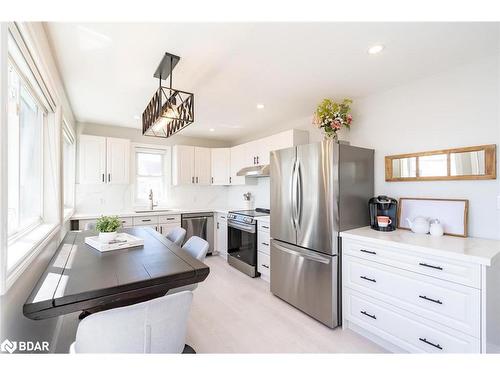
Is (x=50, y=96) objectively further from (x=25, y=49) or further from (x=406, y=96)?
(x=406, y=96)

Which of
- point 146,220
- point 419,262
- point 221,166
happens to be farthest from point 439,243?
point 146,220

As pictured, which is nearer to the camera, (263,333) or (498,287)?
(498,287)

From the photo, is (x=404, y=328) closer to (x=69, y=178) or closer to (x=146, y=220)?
(x=146, y=220)

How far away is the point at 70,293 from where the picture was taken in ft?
3.57

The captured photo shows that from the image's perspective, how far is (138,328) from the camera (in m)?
0.96

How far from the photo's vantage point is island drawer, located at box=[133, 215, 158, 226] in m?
3.78

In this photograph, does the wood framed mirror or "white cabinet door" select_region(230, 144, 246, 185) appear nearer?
the wood framed mirror

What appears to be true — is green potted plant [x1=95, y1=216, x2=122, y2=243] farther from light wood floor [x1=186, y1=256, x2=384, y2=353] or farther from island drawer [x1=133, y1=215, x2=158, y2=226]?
island drawer [x1=133, y1=215, x2=158, y2=226]

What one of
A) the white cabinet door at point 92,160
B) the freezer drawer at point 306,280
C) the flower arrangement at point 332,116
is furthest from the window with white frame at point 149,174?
the flower arrangement at point 332,116

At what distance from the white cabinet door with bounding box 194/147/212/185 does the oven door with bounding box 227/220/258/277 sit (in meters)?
1.23

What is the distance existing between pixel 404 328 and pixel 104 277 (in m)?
2.15
